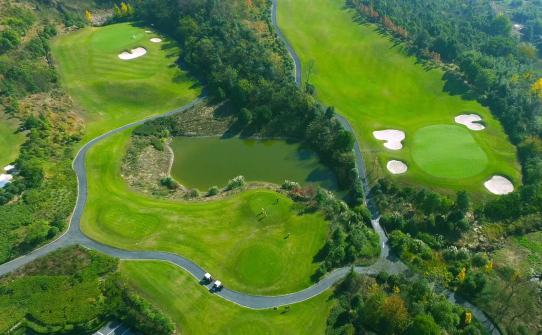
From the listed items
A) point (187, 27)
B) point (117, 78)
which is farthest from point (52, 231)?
point (187, 27)

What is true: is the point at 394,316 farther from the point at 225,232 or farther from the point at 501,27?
the point at 501,27

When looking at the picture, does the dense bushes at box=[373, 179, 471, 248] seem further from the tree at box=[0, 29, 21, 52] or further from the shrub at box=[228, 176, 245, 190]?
the tree at box=[0, 29, 21, 52]

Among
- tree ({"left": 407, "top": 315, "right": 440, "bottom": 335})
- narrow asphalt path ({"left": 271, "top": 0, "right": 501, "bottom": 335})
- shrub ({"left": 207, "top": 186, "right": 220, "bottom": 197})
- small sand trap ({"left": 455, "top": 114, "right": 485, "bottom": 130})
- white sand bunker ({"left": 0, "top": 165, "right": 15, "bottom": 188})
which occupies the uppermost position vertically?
white sand bunker ({"left": 0, "top": 165, "right": 15, "bottom": 188})

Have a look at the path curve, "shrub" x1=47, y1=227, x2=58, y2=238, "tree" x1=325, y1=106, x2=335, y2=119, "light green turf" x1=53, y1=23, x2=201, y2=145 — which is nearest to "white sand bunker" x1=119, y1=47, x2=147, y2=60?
"light green turf" x1=53, y1=23, x2=201, y2=145

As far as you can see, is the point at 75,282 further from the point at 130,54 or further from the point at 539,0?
the point at 539,0

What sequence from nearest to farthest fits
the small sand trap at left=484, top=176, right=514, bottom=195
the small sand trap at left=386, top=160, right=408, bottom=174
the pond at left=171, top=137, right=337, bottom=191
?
the small sand trap at left=484, top=176, right=514, bottom=195
the pond at left=171, top=137, right=337, bottom=191
the small sand trap at left=386, top=160, right=408, bottom=174

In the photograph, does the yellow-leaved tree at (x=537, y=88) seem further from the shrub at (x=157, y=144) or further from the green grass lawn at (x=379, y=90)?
the shrub at (x=157, y=144)

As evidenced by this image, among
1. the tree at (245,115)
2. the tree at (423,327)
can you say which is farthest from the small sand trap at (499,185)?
the tree at (245,115)

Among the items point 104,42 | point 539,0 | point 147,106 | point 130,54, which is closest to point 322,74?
point 147,106
